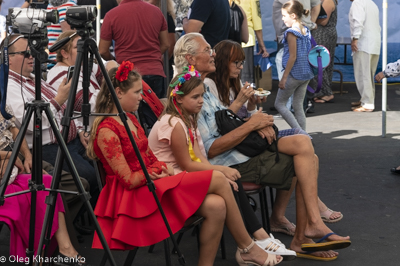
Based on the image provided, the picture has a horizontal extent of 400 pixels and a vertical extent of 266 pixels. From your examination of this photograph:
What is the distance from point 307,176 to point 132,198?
3.83ft

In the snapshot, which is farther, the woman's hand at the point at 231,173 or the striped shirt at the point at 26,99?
the striped shirt at the point at 26,99

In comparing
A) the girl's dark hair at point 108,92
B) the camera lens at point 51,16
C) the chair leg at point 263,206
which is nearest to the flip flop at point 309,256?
the chair leg at point 263,206

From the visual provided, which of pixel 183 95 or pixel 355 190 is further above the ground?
pixel 183 95

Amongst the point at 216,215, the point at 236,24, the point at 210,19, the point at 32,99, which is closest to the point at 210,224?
the point at 216,215

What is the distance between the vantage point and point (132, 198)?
3.10 m

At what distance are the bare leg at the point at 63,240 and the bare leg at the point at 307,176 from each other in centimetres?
140

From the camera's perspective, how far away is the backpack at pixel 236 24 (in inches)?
273

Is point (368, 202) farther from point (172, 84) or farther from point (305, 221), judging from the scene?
point (172, 84)

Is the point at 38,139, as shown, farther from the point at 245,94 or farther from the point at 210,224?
the point at 245,94

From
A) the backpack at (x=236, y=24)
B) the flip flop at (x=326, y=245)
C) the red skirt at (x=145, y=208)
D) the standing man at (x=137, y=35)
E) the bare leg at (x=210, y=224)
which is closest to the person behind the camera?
the red skirt at (x=145, y=208)

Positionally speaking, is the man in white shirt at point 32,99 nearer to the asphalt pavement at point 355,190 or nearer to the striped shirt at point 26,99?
the striped shirt at point 26,99

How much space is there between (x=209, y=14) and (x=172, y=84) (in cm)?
243

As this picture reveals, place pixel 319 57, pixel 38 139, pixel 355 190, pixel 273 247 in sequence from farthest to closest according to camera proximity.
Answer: pixel 319 57 → pixel 355 190 → pixel 273 247 → pixel 38 139

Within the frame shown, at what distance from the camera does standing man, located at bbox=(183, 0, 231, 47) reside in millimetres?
5723
